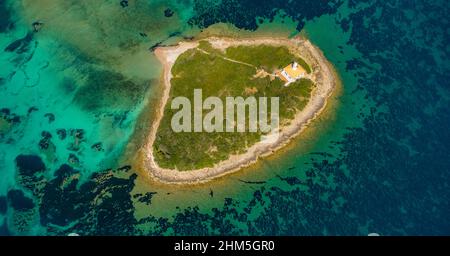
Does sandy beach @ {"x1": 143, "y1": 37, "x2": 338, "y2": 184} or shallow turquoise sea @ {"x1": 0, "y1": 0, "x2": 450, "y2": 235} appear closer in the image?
shallow turquoise sea @ {"x1": 0, "y1": 0, "x2": 450, "y2": 235}

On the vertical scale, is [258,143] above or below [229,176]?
above

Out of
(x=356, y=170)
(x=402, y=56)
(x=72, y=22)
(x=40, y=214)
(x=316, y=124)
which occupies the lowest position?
(x=40, y=214)

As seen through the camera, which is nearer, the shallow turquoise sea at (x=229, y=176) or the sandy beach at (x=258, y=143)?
the shallow turquoise sea at (x=229, y=176)

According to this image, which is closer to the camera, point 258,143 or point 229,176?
point 229,176

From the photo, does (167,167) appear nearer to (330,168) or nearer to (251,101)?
(251,101)

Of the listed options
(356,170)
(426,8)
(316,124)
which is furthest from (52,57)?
(426,8)
